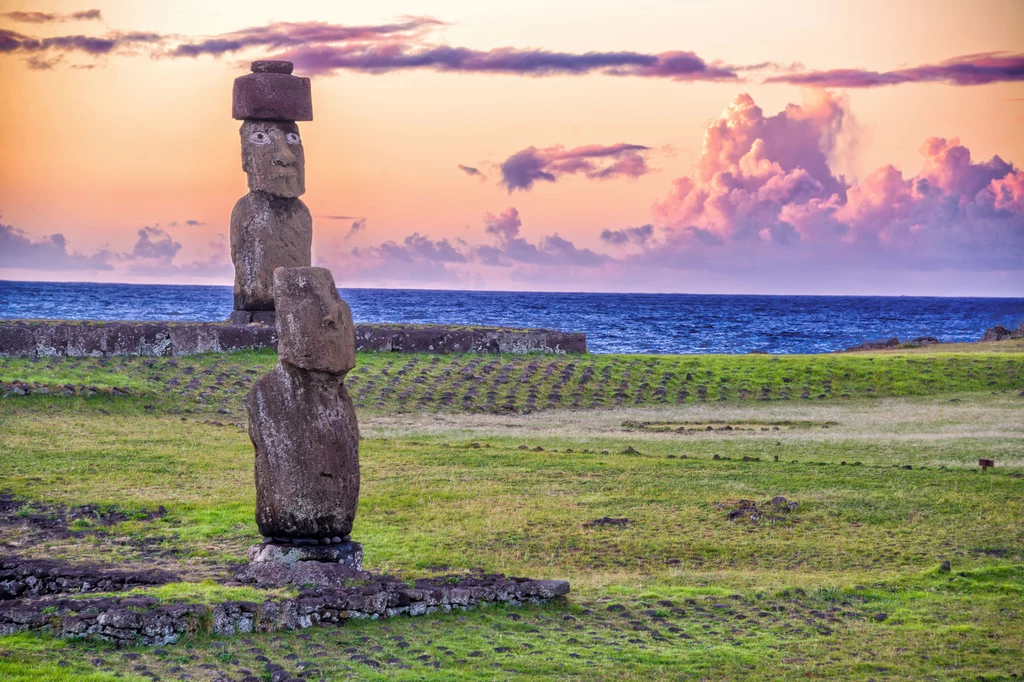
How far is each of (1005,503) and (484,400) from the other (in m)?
15.1

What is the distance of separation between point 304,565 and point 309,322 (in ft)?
8.62

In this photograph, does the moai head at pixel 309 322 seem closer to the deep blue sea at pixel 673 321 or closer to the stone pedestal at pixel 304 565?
the stone pedestal at pixel 304 565

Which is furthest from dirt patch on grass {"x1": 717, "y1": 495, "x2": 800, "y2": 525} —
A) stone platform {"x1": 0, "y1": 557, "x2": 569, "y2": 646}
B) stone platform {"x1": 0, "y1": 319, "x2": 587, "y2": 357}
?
stone platform {"x1": 0, "y1": 319, "x2": 587, "y2": 357}

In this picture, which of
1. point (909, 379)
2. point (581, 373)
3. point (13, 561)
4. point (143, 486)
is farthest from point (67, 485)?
point (909, 379)

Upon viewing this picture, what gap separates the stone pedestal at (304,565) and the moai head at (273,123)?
1812cm

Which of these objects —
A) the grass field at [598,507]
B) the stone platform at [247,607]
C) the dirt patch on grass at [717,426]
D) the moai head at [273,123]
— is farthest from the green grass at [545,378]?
the stone platform at [247,607]

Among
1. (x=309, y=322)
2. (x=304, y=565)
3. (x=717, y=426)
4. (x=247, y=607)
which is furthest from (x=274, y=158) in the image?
(x=247, y=607)

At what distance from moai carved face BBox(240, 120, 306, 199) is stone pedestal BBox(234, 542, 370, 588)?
18.5 meters

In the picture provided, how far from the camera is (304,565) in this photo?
1238 cm

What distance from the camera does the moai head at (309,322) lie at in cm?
1236

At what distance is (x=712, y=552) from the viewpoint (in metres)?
15.2

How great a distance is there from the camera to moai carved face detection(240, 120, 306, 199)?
29.6 meters

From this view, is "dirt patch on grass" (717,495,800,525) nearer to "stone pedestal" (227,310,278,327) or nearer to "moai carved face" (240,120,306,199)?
"moai carved face" (240,120,306,199)

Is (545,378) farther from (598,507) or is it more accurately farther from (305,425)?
(305,425)
